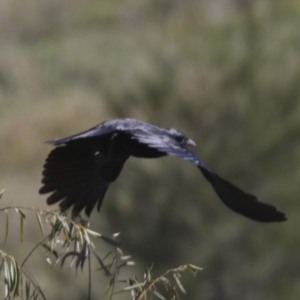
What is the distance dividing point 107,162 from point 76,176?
15 cm

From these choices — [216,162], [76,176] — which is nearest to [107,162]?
[76,176]

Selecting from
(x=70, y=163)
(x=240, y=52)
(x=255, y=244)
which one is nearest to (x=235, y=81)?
(x=240, y=52)

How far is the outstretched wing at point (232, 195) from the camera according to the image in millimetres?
3396

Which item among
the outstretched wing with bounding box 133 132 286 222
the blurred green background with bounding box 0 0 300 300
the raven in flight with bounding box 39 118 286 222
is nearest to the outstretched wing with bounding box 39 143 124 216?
the raven in flight with bounding box 39 118 286 222

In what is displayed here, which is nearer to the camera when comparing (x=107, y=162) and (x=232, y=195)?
(x=232, y=195)

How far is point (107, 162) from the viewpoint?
4320 mm

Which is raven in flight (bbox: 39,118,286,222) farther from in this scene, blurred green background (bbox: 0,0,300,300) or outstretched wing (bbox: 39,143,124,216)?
blurred green background (bbox: 0,0,300,300)

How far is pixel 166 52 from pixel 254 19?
4.08 feet

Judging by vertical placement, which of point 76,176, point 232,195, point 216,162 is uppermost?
point 216,162

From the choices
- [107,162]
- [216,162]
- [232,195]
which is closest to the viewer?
[232,195]

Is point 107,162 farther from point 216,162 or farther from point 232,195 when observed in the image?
point 216,162

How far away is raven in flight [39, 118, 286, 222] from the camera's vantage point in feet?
11.3

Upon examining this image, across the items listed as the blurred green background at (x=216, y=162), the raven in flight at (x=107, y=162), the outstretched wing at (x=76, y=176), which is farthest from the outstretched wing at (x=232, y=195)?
the blurred green background at (x=216, y=162)

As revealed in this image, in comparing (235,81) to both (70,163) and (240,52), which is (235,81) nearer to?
(240,52)
